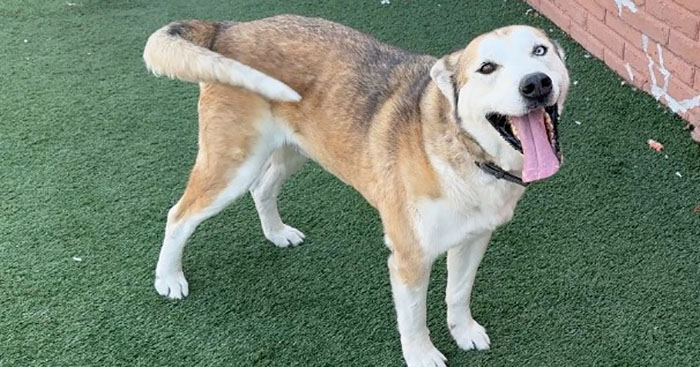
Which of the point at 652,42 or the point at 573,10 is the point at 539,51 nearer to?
the point at 652,42

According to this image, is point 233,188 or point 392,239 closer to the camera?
point 392,239

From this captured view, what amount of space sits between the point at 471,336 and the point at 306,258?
802 mm

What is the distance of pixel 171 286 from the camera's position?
3.13 meters

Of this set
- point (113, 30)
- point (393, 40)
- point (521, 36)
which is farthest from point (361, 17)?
point (521, 36)

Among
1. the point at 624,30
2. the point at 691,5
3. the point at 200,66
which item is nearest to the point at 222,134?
the point at 200,66

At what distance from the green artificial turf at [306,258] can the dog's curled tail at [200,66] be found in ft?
3.13

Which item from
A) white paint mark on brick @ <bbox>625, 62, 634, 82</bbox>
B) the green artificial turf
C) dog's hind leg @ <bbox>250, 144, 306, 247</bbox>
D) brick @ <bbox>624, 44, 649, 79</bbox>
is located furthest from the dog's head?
white paint mark on brick @ <bbox>625, 62, 634, 82</bbox>

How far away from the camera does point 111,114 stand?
14.4ft

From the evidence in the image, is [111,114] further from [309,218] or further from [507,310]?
[507,310]

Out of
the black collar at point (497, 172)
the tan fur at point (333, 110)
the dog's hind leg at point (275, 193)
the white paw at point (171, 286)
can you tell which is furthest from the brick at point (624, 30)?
the white paw at point (171, 286)

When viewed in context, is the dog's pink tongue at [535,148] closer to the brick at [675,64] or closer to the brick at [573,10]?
the brick at [675,64]

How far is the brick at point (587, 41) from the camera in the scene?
4566 mm

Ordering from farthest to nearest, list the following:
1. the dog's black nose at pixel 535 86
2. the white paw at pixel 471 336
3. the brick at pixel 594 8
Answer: the brick at pixel 594 8, the white paw at pixel 471 336, the dog's black nose at pixel 535 86

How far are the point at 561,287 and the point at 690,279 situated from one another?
1.59ft
